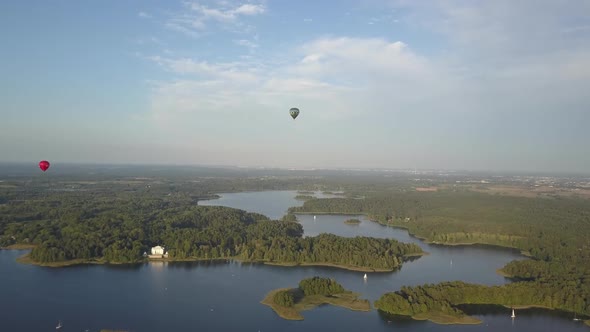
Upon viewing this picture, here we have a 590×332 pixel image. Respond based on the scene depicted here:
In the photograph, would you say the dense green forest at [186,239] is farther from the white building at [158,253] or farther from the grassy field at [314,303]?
the grassy field at [314,303]

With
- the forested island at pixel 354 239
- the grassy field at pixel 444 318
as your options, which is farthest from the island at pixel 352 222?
the grassy field at pixel 444 318

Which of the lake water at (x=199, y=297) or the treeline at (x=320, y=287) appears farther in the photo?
the treeline at (x=320, y=287)

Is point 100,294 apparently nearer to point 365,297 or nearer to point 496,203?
point 365,297

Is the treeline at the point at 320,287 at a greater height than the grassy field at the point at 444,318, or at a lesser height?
greater

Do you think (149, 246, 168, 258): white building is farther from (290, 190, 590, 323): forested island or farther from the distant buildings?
(290, 190, 590, 323): forested island

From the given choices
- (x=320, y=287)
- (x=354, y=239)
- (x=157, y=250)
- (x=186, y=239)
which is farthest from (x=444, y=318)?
(x=186, y=239)
